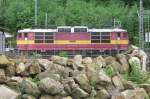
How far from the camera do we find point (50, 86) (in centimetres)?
1953

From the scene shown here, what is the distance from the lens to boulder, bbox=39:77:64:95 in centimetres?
1956

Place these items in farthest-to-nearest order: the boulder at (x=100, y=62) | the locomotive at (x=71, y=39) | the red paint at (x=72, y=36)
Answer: the red paint at (x=72, y=36) < the locomotive at (x=71, y=39) < the boulder at (x=100, y=62)

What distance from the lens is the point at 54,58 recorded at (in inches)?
888

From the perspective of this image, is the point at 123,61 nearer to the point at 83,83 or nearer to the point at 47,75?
the point at 83,83

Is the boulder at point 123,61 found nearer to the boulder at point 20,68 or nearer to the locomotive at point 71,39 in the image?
the boulder at point 20,68

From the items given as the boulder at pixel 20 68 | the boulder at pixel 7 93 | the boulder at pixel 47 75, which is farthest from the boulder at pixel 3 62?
the boulder at pixel 47 75

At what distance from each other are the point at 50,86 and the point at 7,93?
1.59 meters

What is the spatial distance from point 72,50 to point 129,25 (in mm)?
7936

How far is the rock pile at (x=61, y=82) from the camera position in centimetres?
1973

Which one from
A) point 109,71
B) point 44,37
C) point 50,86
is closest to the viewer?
point 50,86

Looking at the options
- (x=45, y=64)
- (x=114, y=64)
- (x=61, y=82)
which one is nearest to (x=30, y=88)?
(x=61, y=82)

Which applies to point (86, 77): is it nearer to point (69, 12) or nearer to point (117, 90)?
point (117, 90)

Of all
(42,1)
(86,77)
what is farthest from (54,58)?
(42,1)

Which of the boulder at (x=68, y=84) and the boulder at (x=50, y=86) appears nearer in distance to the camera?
the boulder at (x=50, y=86)
